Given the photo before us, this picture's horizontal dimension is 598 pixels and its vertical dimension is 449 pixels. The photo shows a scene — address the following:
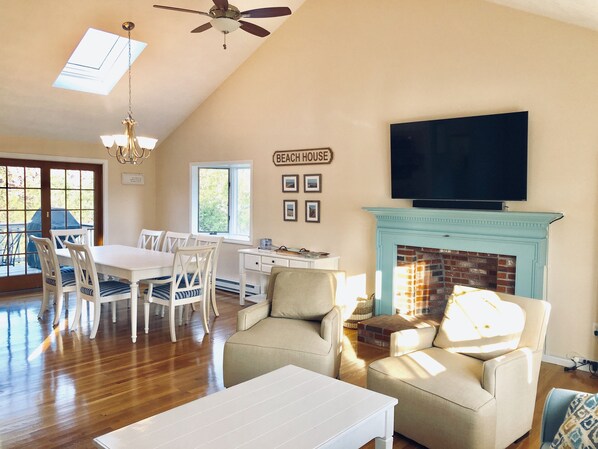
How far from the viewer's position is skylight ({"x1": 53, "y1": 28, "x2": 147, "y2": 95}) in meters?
5.63

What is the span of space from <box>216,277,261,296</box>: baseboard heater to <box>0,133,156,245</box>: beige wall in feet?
6.27

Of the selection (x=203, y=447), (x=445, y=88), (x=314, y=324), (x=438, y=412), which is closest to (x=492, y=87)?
(x=445, y=88)

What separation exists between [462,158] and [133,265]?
334 centimetres

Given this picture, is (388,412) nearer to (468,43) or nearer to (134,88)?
(468,43)

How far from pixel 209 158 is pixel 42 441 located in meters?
5.01

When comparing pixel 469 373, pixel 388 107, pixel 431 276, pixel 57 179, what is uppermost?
pixel 388 107

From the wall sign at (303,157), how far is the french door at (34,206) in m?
3.17

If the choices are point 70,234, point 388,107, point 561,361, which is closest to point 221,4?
point 388,107

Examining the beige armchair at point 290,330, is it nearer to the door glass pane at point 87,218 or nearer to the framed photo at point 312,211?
the framed photo at point 312,211

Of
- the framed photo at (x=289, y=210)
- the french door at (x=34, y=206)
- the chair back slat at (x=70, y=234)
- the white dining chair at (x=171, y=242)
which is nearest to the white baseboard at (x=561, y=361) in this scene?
the framed photo at (x=289, y=210)

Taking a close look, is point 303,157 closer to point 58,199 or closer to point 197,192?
point 197,192

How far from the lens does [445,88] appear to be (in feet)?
15.0

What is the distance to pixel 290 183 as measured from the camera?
236 inches

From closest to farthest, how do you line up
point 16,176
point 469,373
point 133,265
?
1. point 469,373
2. point 133,265
3. point 16,176
